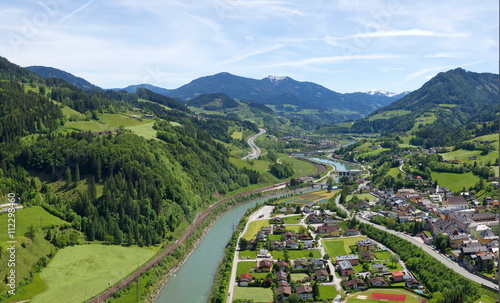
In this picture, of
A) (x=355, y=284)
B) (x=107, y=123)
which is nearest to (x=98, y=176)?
(x=107, y=123)

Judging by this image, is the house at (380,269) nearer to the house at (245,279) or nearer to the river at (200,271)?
the house at (245,279)

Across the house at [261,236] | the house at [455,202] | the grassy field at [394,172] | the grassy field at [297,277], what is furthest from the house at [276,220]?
the grassy field at [394,172]

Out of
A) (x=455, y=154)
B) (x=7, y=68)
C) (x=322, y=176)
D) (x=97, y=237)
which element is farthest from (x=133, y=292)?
(x=7, y=68)

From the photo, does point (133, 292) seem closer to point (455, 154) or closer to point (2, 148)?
point (2, 148)

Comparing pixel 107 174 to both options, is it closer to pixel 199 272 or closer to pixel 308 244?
pixel 199 272

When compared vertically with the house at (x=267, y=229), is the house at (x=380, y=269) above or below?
below
